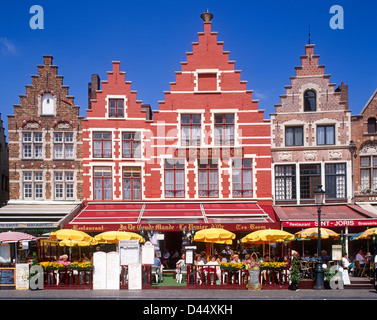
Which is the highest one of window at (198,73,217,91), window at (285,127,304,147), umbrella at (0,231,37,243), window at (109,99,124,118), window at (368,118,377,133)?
window at (198,73,217,91)

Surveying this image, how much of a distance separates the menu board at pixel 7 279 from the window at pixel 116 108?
502 inches

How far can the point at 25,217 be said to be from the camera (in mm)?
31031

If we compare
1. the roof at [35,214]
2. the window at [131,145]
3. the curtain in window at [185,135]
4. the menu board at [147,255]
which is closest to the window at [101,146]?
the window at [131,145]

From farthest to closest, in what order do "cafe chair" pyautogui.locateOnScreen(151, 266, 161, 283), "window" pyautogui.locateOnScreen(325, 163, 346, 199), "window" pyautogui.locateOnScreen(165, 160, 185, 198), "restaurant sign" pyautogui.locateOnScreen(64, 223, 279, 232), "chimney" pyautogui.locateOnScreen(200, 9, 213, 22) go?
"chimney" pyautogui.locateOnScreen(200, 9, 213, 22) → "window" pyautogui.locateOnScreen(165, 160, 185, 198) → "window" pyautogui.locateOnScreen(325, 163, 346, 199) → "restaurant sign" pyautogui.locateOnScreen(64, 223, 279, 232) → "cafe chair" pyautogui.locateOnScreen(151, 266, 161, 283)

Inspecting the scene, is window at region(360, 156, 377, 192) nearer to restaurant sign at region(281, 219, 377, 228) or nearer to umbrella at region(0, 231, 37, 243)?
restaurant sign at region(281, 219, 377, 228)

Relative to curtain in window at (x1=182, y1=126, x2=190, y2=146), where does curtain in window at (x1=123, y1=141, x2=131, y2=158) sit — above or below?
below

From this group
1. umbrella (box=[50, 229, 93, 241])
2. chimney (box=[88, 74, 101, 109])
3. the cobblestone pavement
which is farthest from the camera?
chimney (box=[88, 74, 101, 109])

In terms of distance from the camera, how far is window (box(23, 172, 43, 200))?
107ft

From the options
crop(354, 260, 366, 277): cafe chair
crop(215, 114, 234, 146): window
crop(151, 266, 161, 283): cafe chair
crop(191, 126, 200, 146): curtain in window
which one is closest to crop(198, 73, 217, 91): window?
crop(215, 114, 234, 146): window

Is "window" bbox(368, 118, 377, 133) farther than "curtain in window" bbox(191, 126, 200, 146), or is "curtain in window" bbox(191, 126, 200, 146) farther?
"curtain in window" bbox(191, 126, 200, 146)

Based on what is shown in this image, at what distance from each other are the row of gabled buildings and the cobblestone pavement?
10780mm

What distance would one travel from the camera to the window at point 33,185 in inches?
1288

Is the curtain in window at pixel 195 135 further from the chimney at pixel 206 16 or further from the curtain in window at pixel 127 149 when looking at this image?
the chimney at pixel 206 16
